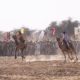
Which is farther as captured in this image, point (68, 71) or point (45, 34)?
point (45, 34)

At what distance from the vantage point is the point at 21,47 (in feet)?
103

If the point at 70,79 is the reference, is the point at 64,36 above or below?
above

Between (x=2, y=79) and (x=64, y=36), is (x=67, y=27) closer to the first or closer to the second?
(x=64, y=36)

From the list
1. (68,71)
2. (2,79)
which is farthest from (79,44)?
(2,79)

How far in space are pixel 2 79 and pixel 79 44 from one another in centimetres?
3189

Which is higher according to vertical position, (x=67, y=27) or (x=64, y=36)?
(x=67, y=27)

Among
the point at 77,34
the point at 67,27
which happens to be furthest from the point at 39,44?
the point at 67,27

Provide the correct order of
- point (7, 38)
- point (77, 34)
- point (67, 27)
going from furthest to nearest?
1. point (67, 27)
2. point (77, 34)
3. point (7, 38)

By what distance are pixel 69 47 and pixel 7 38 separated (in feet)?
59.9

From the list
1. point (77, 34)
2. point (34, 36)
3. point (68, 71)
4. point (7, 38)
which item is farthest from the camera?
point (77, 34)

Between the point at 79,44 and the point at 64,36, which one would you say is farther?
the point at 79,44

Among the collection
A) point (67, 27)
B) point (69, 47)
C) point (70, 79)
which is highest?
point (67, 27)

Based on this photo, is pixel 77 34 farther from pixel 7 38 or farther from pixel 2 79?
pixel 2 79

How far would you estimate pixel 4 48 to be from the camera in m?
45.1
